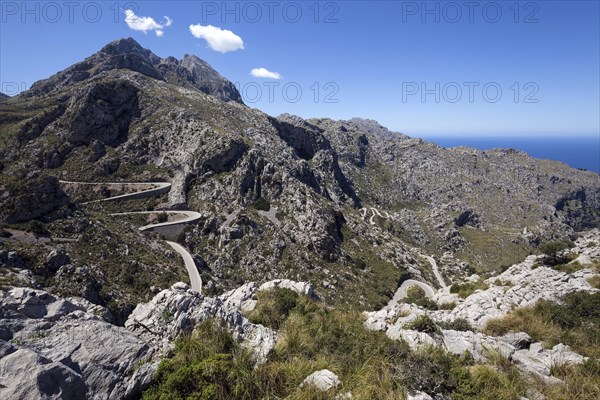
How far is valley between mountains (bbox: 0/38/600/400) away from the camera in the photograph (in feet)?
23.9

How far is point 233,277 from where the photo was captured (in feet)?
208

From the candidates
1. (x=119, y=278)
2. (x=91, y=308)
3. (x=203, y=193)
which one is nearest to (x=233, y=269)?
(x=119, y=278)

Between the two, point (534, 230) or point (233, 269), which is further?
point (534, 230)

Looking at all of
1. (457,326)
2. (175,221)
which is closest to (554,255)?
(457,326)

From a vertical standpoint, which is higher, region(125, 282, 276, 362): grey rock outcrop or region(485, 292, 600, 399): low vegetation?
region(125, 282, 276, 362): grey rock outcrop

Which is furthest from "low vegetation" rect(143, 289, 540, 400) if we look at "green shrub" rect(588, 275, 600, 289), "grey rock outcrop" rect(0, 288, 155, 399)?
"green shrub" rect(588, 275, 600, 289)

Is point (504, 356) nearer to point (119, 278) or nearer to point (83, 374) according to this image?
point (83, 374)

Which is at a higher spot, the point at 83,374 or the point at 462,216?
the point at 83,374

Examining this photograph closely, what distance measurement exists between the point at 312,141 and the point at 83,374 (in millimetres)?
176897

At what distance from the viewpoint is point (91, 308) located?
1314 cm

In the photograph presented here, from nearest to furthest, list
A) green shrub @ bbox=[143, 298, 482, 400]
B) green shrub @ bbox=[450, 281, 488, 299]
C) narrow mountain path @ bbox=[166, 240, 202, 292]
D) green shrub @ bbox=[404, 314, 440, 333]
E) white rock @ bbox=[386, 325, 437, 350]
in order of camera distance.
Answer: green shrub @ bbox=[143, 298, 482, 400] < white rock @ bbox=[386, 325, 437, 350] < green shrub @ bbox=[404, 314, 440, 333] < green shrub @ bbox=[450, 281, 488, 299] < narrow mountain path @ bbox=[166, 240, 202, 292]

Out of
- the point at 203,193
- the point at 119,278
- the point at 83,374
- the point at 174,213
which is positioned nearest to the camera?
the point at 83,374

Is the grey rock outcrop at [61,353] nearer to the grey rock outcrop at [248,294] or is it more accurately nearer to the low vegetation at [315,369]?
the low vegetation at [315,369]

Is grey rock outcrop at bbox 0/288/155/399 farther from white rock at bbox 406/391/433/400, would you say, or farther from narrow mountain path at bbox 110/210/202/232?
narrow mountain path at bbox 110/210/202/232
